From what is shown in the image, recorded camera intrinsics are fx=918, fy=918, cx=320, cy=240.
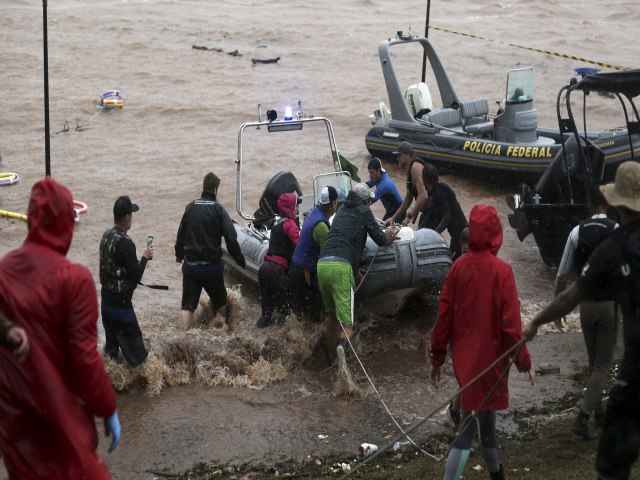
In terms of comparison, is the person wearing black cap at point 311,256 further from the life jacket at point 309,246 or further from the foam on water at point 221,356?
the foam on water at point 221,356

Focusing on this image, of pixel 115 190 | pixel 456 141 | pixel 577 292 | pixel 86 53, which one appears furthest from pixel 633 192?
pixel 86 53

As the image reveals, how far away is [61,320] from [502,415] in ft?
12.5

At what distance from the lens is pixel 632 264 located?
3889mm

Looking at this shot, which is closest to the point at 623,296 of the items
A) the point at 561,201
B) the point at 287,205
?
the point at 287,205

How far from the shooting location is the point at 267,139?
54.3 ft

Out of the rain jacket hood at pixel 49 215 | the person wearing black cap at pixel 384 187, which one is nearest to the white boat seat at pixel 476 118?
the person wearing black cap at pixel 384 187

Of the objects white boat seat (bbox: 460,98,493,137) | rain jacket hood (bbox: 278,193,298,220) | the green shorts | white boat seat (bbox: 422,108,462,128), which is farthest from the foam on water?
white boat seat (bbox: 460,98,493,137)

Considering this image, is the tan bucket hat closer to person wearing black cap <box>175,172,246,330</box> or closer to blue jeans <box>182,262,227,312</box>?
person wearing black cap <box>175,172,246,330</box>

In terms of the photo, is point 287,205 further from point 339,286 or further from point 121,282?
point 121,282

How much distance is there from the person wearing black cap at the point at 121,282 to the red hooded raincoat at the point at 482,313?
2605 millimetres

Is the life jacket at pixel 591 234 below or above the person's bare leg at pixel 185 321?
above

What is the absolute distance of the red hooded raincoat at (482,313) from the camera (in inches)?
178

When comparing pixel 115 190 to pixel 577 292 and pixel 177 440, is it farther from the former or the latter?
pixel 577 292

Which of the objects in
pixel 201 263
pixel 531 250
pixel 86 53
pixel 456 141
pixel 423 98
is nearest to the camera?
pixel 201 263
